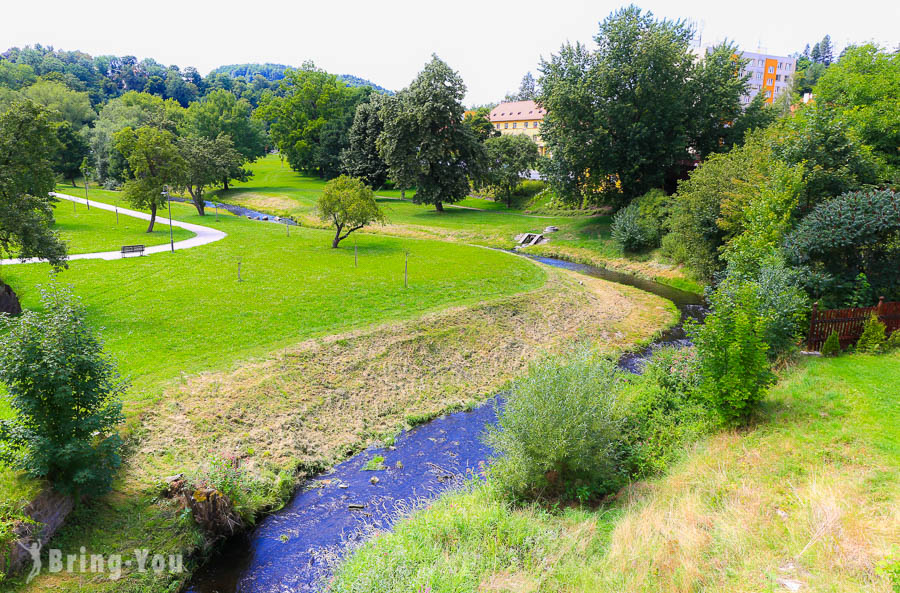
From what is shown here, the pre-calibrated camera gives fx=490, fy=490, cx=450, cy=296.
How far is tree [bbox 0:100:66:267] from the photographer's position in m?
17.5

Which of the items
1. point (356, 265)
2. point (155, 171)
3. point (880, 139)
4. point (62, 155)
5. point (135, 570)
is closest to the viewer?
point (135, 570)

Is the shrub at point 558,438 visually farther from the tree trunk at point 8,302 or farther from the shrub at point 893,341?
the tree trunk at point 8,302

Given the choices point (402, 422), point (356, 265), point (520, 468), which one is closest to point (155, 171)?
point (356, 265)

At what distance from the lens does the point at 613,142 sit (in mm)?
41031

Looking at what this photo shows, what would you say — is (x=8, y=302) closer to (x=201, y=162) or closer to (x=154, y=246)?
(x=154, y=246)

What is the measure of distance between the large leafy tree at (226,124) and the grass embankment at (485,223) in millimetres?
6172

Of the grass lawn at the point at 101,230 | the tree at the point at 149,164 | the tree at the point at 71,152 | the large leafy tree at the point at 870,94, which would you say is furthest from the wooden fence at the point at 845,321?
the tree at the point at 71,152

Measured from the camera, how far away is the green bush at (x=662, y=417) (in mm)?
A: 12352

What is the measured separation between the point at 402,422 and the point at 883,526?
11.6 m

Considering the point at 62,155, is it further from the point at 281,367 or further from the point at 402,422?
the point at 402,422

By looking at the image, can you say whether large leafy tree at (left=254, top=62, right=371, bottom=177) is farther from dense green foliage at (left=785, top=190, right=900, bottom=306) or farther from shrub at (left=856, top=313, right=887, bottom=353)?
shrub at (left=856, top=313, right=887, bottom=353)

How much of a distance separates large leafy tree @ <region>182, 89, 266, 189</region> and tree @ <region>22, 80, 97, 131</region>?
63.2 feet

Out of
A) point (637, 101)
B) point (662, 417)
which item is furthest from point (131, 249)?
point (637, 101)

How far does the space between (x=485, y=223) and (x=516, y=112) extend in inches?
2434
